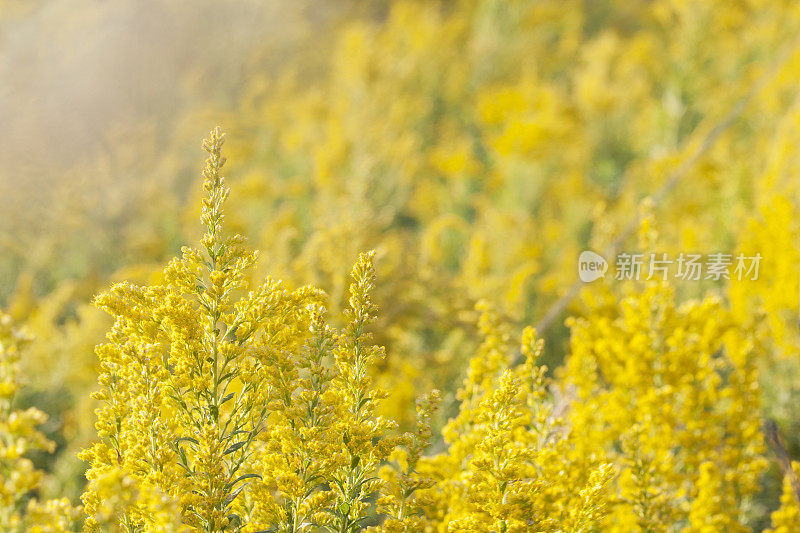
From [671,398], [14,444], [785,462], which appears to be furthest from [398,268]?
[14,444]

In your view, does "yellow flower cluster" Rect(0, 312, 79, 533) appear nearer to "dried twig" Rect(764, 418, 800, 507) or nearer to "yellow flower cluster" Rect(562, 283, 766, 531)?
"yellow flower cluster" Rect(562, 283, 766, 531)

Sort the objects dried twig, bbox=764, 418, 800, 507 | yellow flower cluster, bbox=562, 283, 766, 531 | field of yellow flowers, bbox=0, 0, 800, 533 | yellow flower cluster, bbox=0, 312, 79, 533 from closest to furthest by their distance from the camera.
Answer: yellow flower cluster, bbox=0, 312, 79, 533 < field of yellow flowers, bbox=0, 0, 800, 533 < dried twig, bbox=764, 418, 800, 507 < yellow flower cluster, bbox=562, 283, 766, 531

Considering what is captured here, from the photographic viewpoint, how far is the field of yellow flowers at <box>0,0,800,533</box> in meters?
0.89

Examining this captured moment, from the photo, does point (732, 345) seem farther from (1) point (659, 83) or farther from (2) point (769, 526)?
(1) point (659, 83)

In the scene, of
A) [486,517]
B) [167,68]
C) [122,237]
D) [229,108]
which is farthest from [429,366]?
[167,68]

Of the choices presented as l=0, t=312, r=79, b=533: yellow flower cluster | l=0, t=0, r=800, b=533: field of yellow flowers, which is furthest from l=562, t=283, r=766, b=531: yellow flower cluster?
l=0, t=312, r=79, b=533: yellow flower cluster

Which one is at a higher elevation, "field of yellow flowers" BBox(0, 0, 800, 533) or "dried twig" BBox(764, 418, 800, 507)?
"field of yellow flowers" BBox(0, 0, 800, 533)

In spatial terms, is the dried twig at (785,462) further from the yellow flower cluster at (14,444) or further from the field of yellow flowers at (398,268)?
the yellow flower cluster at (14,444)

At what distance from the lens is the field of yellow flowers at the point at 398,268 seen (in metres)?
0.89

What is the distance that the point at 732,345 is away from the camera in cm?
158

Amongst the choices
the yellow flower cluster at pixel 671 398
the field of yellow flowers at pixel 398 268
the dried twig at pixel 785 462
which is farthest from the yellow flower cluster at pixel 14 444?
the dried twig at pixel 785 462

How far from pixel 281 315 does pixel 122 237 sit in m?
3.65

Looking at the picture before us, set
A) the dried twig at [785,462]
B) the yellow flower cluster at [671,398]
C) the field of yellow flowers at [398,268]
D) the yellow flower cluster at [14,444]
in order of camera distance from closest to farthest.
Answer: the yellow flower cluster at [14,444], the field of yellow flowers at [398,268], the dried twig at [785,462], the yellow flower cluster at [671,398]

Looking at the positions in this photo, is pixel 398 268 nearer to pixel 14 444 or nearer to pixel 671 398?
pixel 671 398
